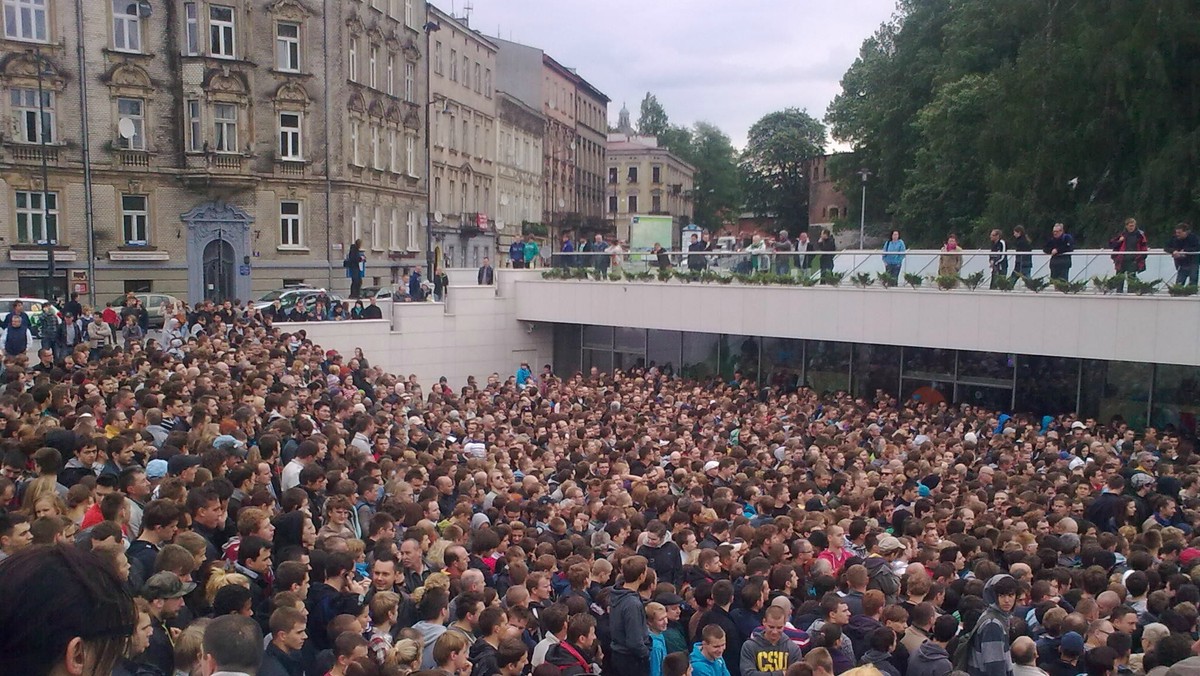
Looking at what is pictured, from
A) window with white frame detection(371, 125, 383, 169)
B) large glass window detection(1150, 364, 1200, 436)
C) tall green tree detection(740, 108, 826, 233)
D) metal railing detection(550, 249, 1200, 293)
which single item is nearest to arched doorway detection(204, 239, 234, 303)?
window with white frame detection(371, 125, 383, 169)

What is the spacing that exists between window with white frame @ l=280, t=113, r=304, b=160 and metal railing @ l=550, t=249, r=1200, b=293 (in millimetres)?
12899

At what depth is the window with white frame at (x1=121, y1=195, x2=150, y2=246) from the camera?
105 feet

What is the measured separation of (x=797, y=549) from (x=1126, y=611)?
93.3 inches

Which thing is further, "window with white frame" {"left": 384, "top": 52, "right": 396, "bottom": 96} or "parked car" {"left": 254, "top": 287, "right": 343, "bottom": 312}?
"window with white frame" {"left": 384, "top": 52, "right": 396, "bottom": 96}

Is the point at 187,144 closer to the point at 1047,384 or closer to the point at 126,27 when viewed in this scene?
the point at 126,27

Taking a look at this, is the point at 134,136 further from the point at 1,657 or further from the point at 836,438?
the point at 1,657

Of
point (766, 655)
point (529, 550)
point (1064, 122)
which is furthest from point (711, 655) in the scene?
point (1064, 122)

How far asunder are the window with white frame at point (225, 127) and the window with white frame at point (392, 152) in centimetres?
700

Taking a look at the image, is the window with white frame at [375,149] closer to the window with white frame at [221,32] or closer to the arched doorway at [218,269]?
the window with white frame at [221,32]

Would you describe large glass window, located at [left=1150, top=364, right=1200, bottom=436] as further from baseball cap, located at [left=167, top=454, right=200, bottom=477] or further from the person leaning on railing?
baseball cap, located at [left=167, top=454, right=200, bottom=477]

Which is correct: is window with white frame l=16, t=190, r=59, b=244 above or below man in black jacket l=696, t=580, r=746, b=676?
above

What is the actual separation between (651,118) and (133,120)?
275 feet

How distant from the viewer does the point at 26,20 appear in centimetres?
3030

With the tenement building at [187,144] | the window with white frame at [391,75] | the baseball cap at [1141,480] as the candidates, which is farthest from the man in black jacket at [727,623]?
the window with white frame at [391,75]
